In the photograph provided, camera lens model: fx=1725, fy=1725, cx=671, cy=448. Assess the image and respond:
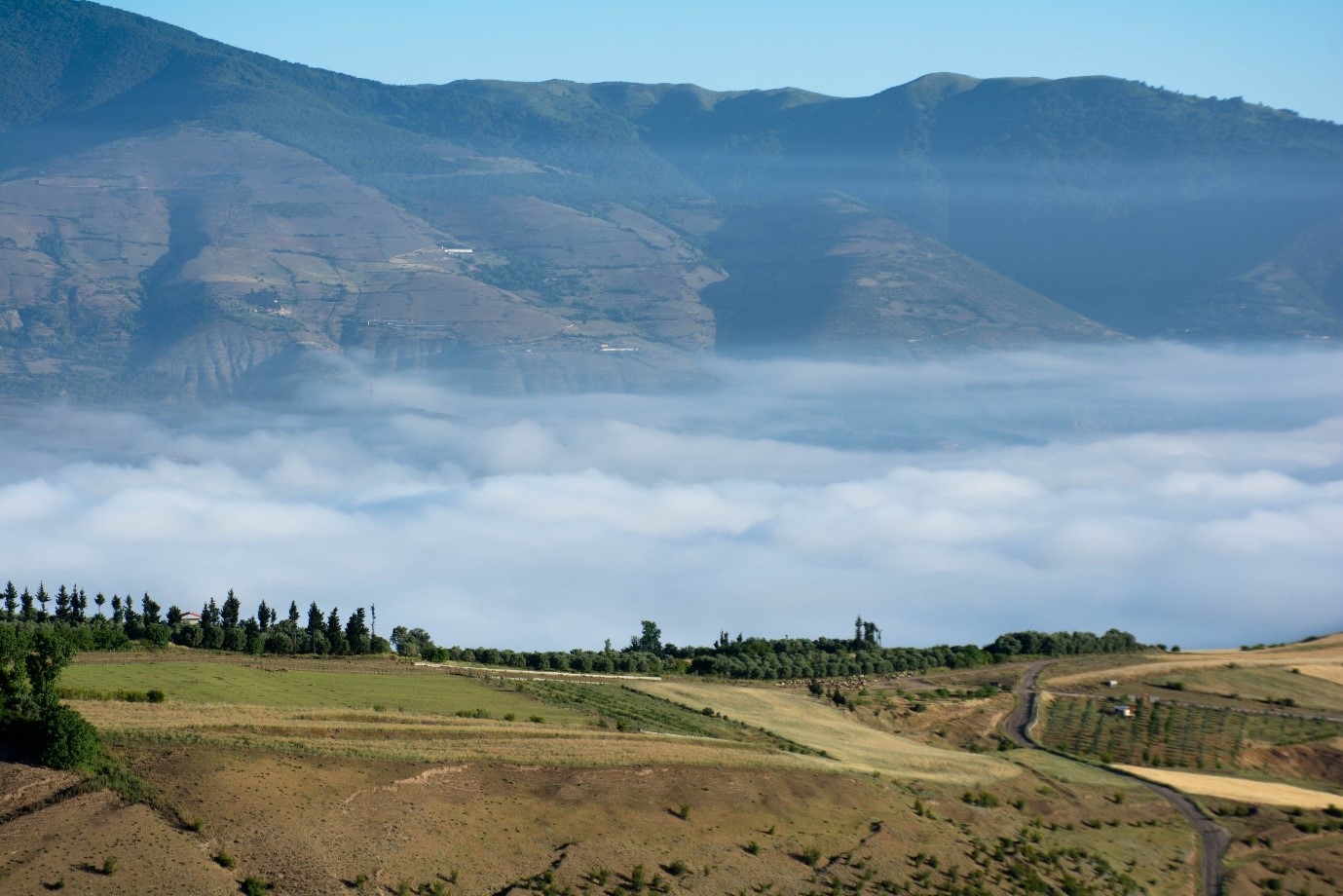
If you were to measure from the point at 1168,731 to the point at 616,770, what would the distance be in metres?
51.4

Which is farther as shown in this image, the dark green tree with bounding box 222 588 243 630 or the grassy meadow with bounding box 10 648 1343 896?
the dark green tree with bounding box 222 588 243 630

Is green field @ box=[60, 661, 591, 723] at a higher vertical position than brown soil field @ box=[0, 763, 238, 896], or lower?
higher

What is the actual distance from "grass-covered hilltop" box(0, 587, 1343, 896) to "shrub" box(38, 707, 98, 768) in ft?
0.34


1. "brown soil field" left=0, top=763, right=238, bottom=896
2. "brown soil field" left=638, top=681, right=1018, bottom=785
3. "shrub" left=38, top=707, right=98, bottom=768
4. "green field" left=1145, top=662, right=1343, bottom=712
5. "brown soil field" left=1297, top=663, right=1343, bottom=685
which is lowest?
"brown soil field" left=0, top=763, right=238, bottom=896

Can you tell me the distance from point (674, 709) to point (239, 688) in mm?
26760

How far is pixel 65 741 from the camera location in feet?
213

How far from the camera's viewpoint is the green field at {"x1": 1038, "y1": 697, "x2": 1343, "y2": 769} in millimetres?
110562

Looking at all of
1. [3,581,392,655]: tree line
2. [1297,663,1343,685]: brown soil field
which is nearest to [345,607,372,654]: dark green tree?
[3,581,392,655]: tree line

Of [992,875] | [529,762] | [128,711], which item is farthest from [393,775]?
[992,875]

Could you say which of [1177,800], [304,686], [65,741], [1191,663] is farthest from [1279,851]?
[65,741]

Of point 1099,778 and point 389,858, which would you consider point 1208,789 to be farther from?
point 389,858

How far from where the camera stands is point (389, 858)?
63.9 m

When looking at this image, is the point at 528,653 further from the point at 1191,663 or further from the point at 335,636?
the point at 1191,663

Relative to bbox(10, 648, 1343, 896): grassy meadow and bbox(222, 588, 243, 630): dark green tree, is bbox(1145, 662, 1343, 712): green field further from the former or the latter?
bbox(222, 588, 243, 630): dark green tree
